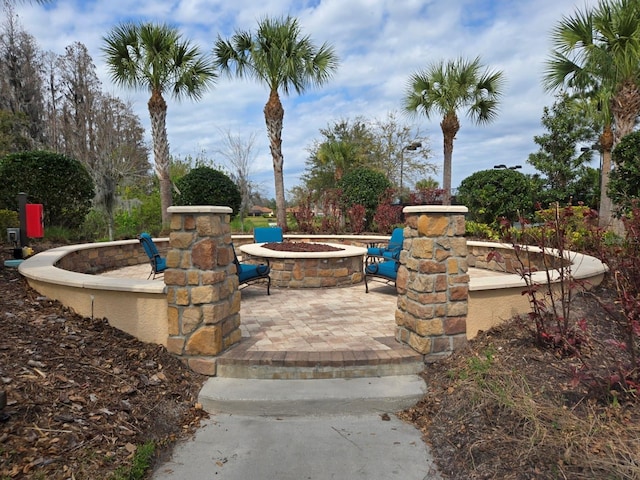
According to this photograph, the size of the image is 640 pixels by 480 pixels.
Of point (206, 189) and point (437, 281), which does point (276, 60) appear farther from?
point (437, 281)

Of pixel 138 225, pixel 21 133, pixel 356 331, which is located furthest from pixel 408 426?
pixel 21 133

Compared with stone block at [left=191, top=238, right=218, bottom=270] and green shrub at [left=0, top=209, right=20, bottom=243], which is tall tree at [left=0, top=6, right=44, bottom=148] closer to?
green shrub at [left=0, top=209, right=20, bottom=243]

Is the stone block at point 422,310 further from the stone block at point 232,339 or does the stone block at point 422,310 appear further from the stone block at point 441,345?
the stone block at point 232,339

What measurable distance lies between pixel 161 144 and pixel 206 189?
2426mm

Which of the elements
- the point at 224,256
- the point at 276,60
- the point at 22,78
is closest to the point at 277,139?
the point at 276,60

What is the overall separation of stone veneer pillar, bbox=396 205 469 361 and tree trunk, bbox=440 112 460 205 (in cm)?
1056

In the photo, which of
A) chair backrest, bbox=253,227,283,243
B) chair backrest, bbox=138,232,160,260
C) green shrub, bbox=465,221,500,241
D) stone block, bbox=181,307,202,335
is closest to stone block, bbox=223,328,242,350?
stone block, bbox=181,307,202,335

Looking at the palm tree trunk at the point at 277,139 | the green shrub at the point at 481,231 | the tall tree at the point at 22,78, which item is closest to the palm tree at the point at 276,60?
the palm tree trunk at the point at 277,139

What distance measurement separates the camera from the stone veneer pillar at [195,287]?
3.21 meters

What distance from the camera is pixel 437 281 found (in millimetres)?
3377

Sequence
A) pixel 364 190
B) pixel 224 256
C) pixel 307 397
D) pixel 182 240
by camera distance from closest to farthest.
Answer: pixel 307 397, pixel 182 240, pixel 224 256, pixel 364 190

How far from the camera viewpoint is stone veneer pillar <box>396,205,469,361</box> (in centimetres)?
337

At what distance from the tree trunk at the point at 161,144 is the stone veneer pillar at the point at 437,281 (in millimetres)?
10687

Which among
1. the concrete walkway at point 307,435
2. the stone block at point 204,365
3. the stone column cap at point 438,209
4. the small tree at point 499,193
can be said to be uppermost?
the small tree at point 499,193
